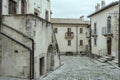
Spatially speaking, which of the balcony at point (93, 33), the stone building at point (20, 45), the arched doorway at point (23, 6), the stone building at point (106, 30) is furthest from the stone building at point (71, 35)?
the stone building at point (20, 45)

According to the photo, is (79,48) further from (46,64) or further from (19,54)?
(19,54)

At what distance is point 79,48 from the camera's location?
48531mm

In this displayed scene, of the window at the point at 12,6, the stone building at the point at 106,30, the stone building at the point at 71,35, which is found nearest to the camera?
the window at the point at 12,6

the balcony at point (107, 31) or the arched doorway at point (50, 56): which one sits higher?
the balcony at point (107, 31)

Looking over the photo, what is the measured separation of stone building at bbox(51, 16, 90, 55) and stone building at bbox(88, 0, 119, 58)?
8.14 meters

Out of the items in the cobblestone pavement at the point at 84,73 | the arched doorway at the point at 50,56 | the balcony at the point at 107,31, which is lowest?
the cobblestone pavement at the point at 84,73

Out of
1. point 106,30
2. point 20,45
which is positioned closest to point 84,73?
point 20,45

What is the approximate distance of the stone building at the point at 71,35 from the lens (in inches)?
1893

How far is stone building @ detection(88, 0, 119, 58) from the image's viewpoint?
2862 centimetres

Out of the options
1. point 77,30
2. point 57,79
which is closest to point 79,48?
point 77,30

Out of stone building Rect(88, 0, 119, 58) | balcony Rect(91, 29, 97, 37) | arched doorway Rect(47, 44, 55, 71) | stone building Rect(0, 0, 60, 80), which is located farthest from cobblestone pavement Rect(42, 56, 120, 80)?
balcony Rect(91, 29, 97, 37)

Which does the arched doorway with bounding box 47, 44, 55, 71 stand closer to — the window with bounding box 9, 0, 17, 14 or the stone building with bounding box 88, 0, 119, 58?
the window with bounding box 9, 0, 17, 14

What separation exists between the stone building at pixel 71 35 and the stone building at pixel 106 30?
8.14m

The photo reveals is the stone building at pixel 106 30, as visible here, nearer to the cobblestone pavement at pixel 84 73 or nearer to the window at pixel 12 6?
the cobblestone pavement at pixel 84 73
